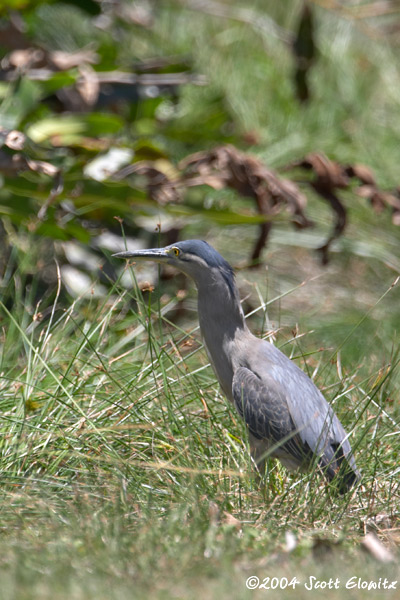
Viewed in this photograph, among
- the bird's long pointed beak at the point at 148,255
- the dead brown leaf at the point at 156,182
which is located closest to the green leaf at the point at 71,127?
the dead brown leaf at the point at 156,182

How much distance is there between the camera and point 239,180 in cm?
461

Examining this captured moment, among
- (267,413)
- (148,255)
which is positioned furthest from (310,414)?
(148,255)

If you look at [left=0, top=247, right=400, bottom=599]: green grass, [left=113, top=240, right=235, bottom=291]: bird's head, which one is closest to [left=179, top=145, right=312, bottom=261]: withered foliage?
[left=0, top=247, right=400, bottom=599]: green grass

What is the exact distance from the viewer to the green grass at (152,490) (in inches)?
87.0

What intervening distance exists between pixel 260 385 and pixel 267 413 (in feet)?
0.36

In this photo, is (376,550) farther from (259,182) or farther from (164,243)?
(164,243)

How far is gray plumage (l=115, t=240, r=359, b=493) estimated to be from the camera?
9.79 feet

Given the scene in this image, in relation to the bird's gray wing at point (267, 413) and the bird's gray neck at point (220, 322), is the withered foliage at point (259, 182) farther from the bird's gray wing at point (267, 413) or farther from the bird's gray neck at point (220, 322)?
the bird's gray wing at point (267, 413)

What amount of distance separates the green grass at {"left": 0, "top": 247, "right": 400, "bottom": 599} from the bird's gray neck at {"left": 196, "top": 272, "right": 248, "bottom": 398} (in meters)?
0.14

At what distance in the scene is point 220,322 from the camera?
3205 mm

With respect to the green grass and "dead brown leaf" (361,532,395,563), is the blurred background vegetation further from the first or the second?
"dead brown leaf" (361,532,395,563)

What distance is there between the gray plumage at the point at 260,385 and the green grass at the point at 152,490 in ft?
0.27

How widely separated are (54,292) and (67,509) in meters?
1.96

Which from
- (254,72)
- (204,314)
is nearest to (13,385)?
(204,314)
